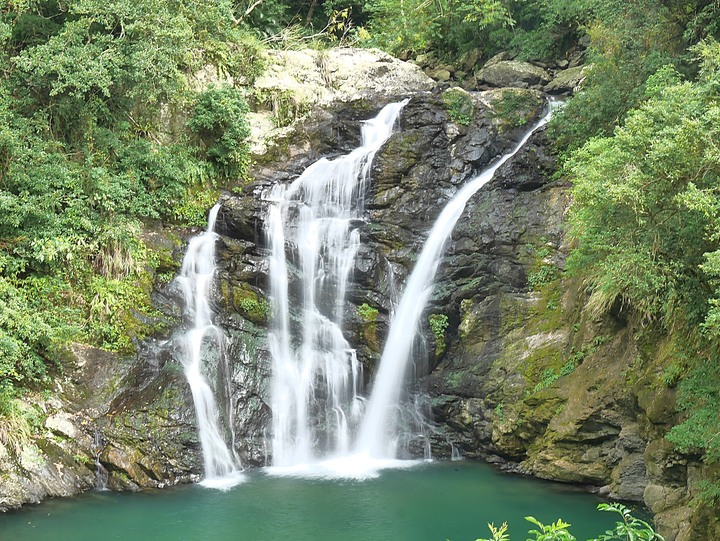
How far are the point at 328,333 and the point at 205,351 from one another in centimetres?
240

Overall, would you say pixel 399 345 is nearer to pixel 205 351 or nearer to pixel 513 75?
pixel 205 351

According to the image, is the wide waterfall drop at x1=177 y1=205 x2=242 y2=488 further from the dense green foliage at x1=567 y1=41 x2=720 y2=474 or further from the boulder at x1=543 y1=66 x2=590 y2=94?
the boulder at x1=543 y1=66 x2=590 y2=94

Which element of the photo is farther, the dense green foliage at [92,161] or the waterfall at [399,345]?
the waterfall at [399,345]

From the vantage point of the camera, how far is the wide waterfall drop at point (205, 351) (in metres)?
10.9

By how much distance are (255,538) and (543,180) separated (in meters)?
9.42

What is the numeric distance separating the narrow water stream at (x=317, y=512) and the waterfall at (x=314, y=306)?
1.36 m

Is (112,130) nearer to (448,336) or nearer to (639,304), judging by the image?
(448,336)

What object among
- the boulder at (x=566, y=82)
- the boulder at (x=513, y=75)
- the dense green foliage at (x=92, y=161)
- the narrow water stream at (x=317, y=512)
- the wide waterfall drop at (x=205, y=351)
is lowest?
the narrow water stream at (x=317, y=512)

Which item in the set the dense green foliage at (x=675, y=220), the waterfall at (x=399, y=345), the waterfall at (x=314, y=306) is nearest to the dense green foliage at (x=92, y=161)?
the waterfall at (x=314, y=306)

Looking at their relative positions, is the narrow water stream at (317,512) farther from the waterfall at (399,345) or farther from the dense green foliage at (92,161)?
the dense green foliage at (92,161)

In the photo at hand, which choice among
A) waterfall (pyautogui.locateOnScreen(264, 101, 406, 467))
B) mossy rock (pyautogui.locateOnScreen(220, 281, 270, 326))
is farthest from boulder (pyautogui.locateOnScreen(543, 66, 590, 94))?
mossy rock (pyautogui.locateOnScreen(220, 281, 270, 326))

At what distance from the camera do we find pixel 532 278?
12.5 m

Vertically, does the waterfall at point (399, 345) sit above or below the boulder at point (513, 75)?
below

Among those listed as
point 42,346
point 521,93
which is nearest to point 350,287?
point 42,346
